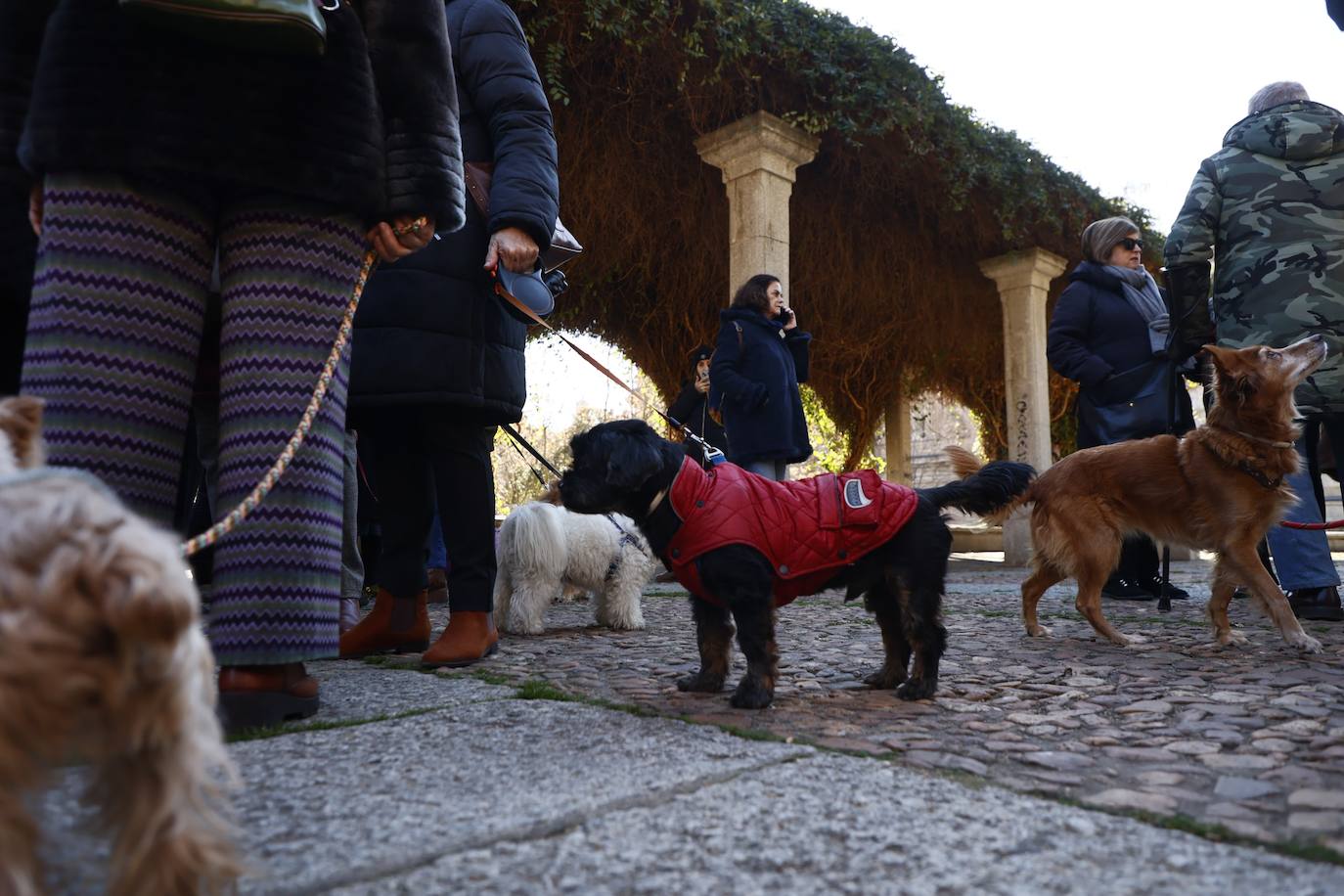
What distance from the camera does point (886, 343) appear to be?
12789 millimetres

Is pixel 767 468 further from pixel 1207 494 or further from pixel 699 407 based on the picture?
pixel 1207 494

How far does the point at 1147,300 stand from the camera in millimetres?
6059

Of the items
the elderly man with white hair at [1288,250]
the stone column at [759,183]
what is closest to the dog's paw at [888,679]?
the elderly man with white hair at [1288,250]

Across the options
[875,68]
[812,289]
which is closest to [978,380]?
[812,289]

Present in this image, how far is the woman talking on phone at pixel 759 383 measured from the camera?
6336 mm

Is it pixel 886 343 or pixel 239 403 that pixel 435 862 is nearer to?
pixel 239 403

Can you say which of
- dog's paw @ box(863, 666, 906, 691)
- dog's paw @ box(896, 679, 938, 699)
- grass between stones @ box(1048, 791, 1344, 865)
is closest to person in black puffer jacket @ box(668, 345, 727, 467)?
dog's paw @ box(863, 666, 906, 691)

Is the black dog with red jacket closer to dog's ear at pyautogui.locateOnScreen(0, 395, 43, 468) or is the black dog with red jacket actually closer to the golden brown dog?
Result: the golden brown dog

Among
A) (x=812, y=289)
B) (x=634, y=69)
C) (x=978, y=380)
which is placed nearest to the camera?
(x=634, y=69)

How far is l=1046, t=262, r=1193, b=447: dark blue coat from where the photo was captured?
19.1 feet

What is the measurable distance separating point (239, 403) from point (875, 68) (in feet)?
23.2

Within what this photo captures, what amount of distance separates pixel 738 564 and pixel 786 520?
0.24 m

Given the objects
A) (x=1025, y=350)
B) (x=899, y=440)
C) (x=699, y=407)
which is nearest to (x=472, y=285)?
(x=699, y=407)

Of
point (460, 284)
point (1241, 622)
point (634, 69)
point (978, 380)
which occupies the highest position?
point (634, 69)
